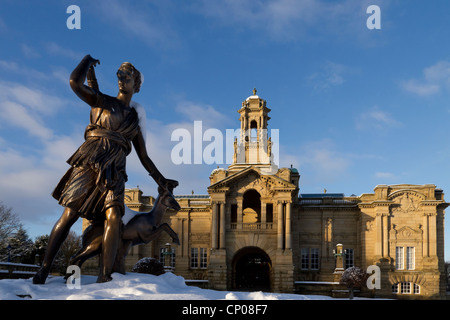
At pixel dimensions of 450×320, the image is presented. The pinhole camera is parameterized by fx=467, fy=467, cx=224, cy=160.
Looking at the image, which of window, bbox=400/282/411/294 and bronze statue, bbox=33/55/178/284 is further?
window, bbox=400/282/411/294

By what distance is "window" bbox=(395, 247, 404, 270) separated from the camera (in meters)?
45.1

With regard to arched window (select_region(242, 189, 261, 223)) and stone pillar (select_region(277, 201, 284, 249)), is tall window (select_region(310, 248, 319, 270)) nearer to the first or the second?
stone pillar (select_region(277, 201, 284, 249))

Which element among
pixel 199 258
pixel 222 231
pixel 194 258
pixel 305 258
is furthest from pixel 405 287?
pixel 194 258

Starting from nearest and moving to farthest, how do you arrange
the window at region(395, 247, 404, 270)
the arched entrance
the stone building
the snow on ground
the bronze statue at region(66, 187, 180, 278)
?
the snow on ground → the bronze statue at region(66, 187, 180, 278) → the stone building → the window at region(395, 247, 404, 270) → the arched entrance

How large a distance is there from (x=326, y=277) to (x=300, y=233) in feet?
16.5

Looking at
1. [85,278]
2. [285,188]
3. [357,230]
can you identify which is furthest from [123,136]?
[357,230]

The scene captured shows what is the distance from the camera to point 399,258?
45250 mm

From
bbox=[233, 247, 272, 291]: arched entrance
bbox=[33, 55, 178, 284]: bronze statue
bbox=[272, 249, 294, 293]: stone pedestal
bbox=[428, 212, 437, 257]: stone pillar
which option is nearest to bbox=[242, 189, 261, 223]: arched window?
bbox=[233, 247, 272, 291]: arched entrance

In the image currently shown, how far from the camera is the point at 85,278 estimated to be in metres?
8.48

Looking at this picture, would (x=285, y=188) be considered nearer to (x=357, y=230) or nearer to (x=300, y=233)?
(x=300, y=233)

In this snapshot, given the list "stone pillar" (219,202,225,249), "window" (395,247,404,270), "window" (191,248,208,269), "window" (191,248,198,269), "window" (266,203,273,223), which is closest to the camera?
"stone pillar" (219,202,225,249)

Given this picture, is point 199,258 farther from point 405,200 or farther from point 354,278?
point 405,200

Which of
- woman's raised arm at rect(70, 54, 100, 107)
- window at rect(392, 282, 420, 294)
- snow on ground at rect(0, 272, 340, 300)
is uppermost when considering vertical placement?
woman's raised arm at rect(70, 54, 100, 107)

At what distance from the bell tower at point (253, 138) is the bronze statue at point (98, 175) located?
42.4m
